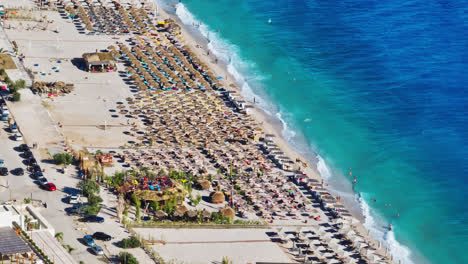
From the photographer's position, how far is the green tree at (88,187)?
305 feet

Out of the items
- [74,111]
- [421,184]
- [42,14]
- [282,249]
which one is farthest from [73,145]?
[42,14]

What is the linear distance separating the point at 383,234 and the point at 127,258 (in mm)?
29399

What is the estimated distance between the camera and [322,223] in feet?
310

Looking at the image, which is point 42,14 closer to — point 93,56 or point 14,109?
point 93,56

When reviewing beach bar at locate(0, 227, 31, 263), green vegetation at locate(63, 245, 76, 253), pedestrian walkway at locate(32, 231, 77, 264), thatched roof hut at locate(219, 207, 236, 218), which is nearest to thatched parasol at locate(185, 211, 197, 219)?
thatched roof hut at locate(219, 207, 236, 218)

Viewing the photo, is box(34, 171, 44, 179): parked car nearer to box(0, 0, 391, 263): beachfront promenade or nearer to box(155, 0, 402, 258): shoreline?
box(0, 0, 391, 263): beachfront promenade

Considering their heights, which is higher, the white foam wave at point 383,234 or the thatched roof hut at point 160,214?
the white foam wave at point 383,234

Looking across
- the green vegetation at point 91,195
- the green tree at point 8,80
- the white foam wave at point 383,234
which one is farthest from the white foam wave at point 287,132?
the green tree at point 8,80

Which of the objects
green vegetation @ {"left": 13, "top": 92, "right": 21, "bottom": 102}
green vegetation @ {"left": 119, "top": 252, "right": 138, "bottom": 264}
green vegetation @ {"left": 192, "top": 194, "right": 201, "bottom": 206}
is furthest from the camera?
green vegetation @ {"left": 13, "top": 92, "right": 21, "bottom": 102}

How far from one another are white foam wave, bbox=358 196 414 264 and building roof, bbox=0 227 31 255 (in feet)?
122

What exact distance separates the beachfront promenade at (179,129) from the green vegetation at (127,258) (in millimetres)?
2084

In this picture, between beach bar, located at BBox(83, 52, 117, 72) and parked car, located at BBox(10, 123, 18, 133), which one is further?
beach bar, located at BBox(83, 52, 117, 72)

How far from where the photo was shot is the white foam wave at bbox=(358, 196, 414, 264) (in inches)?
3659

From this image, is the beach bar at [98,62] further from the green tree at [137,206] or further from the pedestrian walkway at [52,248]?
the pedestrian walkway at [52,248]
